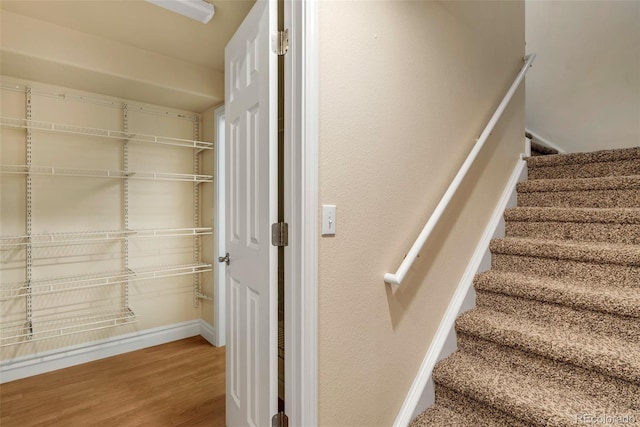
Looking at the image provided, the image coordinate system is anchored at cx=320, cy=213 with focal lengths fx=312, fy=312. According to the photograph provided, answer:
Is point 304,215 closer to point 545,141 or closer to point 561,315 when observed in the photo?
point 561,315

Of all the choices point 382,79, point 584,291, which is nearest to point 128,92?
point 382,79

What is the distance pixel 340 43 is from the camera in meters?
1.19

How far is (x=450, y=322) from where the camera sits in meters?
1.63

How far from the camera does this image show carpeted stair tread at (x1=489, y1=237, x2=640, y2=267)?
150 centimetres

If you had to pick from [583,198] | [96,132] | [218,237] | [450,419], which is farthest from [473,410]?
[96,132]

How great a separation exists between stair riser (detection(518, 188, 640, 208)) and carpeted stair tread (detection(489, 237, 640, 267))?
369 millimetres

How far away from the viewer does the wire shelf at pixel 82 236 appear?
7.31 ft

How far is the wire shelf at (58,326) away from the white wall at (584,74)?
4344 mm

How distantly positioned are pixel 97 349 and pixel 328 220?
256 centimetres

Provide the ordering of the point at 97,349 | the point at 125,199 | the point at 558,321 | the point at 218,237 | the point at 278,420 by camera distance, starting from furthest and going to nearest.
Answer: the point at 218,237, the point at 125,199, the point at 97,349, the point at 558,321, the point at 278,420

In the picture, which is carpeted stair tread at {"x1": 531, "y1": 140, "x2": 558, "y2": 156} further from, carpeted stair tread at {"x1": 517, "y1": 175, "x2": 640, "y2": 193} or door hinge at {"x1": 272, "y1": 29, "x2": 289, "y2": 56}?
door hinge at {"x1": 272, "y1": 29, "x2": 289, "y2": 56}

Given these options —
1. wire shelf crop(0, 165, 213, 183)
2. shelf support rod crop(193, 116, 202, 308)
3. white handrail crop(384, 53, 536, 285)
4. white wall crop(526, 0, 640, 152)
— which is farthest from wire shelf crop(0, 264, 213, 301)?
white wall crop(526, 0, 640, 152)

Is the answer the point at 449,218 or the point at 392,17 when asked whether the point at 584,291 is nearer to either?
the point at 449,218

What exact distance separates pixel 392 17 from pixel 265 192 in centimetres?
95
